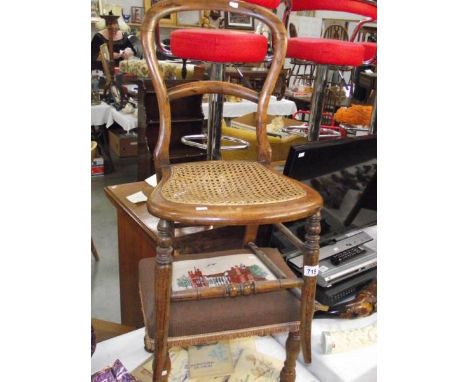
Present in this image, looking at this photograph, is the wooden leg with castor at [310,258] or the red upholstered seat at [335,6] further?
the red upholstered seat at [335,6]

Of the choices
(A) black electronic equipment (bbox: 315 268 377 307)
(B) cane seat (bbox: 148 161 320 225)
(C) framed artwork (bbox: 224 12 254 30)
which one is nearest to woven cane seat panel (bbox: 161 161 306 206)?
(B) cane seat (bbox: 148 161 320 225)

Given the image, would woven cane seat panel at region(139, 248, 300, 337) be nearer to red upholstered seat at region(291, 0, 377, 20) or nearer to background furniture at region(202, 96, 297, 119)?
red upholstered seat at region(291, 0, 377, 20)

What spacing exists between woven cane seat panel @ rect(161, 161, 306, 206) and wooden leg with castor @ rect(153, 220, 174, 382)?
7 centimetres

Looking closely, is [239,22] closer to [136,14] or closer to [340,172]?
[136,14]

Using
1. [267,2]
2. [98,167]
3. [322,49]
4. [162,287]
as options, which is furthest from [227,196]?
[98,167]

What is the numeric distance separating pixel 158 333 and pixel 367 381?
627mm

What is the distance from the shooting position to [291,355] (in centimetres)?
103

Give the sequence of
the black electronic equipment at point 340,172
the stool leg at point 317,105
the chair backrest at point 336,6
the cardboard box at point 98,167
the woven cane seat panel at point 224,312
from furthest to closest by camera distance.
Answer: the cardboard box at point 98,167
the stool leg at point 317,105
the chair backrest at point 336,6
the black electronic equipment at point 340,172
the woven cane seat panel at point 224,312

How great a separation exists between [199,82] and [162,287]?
0.58 metres

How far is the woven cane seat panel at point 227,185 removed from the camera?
0.86m

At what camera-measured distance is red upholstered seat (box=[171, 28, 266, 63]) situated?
4.42 feet

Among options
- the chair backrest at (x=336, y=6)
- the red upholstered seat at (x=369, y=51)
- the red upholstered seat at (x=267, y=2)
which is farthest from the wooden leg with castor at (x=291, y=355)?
the red upholstered seat at (x=369, y=51)

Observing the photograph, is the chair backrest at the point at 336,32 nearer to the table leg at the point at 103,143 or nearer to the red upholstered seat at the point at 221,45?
the table leg at the point at 103,143
